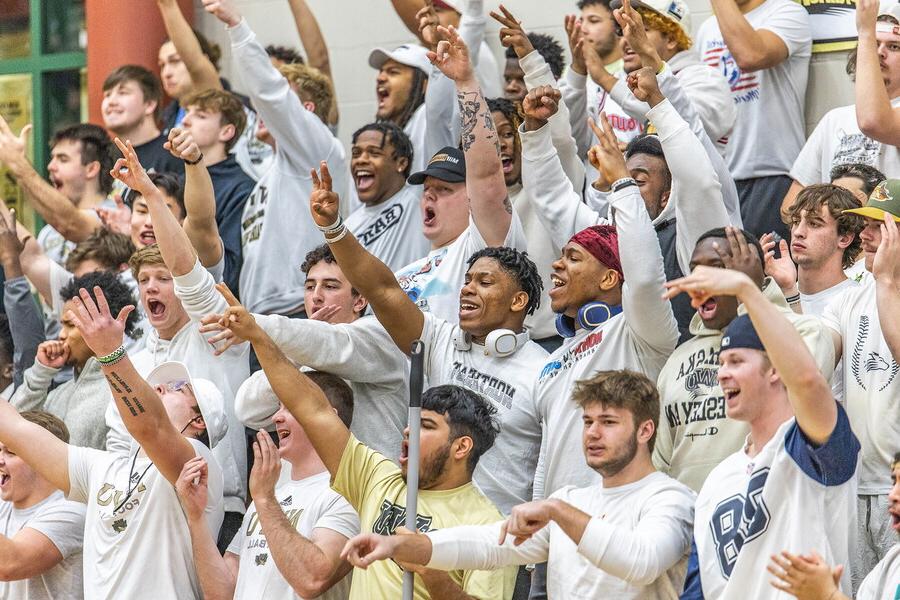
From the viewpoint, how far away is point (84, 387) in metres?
7.23

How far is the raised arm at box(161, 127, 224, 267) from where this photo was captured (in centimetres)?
687

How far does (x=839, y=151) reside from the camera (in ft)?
24.1

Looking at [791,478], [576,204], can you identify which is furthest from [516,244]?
[791,478]

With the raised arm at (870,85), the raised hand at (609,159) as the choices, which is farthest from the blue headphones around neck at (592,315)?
the raised arm at (870,85)

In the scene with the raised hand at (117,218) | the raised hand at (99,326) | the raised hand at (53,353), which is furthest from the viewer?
the raised hand at (117,218)

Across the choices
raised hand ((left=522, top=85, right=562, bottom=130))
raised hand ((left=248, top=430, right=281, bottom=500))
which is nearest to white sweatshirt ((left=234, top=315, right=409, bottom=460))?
raised hand ((left=248, top=430, right=281, bottom=500))

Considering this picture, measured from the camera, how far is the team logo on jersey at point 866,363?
18.2 feet

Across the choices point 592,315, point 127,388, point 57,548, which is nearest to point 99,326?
point 127,388

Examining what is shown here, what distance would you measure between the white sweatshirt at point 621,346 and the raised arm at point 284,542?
858 mm

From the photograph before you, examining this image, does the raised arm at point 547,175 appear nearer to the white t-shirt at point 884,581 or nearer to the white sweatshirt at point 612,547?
the white sweatshirt at point 612,547

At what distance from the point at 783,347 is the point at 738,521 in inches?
24.8

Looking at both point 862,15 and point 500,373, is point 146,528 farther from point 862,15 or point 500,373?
point 862,15

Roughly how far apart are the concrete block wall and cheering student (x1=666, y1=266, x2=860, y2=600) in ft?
16.5

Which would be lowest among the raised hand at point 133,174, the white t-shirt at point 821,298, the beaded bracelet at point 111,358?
the beaded bracelet at point 111,358
